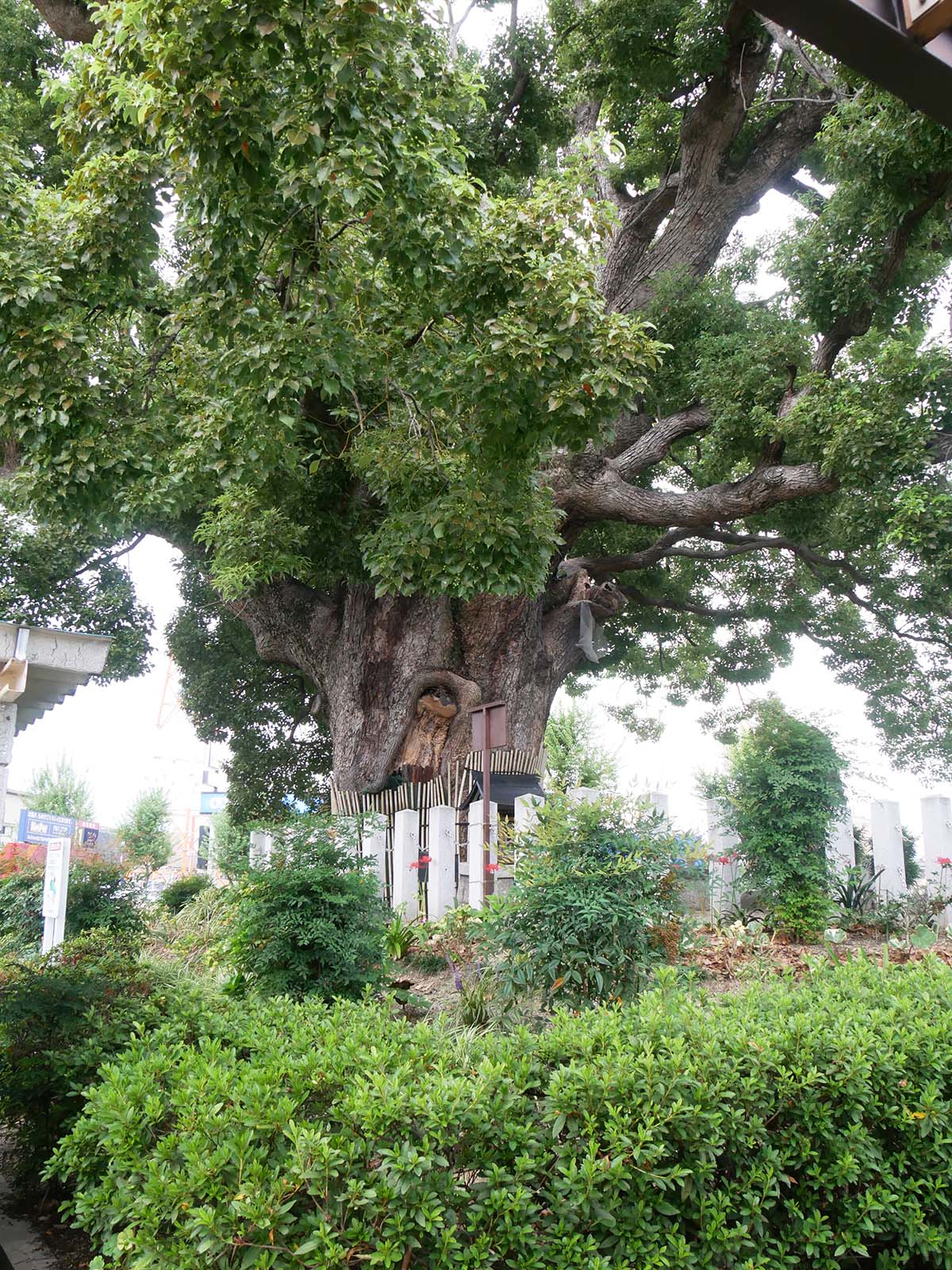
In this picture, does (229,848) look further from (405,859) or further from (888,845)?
(888,845)

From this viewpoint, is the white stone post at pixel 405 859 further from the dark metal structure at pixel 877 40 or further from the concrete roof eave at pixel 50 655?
the dark metal structure at pixel 877 40

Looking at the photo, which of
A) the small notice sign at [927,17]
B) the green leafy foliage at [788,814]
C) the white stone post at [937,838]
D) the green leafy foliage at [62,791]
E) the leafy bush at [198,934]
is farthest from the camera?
the green leafy foliage at [62,791]

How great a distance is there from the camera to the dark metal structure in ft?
8.63

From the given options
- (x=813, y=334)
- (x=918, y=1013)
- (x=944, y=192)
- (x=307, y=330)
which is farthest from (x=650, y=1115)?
(x=813, y=334)

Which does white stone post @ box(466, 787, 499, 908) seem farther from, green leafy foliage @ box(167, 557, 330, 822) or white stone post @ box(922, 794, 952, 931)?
green leafy foliage @ box(167, 557, 330, 822)

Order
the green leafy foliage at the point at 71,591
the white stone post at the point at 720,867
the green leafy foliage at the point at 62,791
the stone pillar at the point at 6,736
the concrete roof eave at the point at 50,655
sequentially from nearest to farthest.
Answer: the stone pillar at the point at 6,736
the concrete roof eave at the point at 50,655
the white stone post at the point at 720,867
the green leafy foliage at the point at 71,591
the green leafy foliage at the point at 62,791

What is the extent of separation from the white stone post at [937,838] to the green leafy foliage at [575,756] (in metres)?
3.45

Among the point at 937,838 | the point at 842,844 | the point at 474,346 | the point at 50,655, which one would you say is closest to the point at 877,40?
the point at 474,346

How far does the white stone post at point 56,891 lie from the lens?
8250 mm

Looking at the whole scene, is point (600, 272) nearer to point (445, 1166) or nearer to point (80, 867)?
point (80, 867)

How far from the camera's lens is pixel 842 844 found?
9898 millimetres

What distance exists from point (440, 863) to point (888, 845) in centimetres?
469

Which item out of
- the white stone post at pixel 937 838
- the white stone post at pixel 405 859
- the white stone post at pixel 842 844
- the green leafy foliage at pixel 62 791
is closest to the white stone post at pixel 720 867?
the white stone post at pixel 842 844

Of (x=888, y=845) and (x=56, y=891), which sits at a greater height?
(x=888, y=845)
